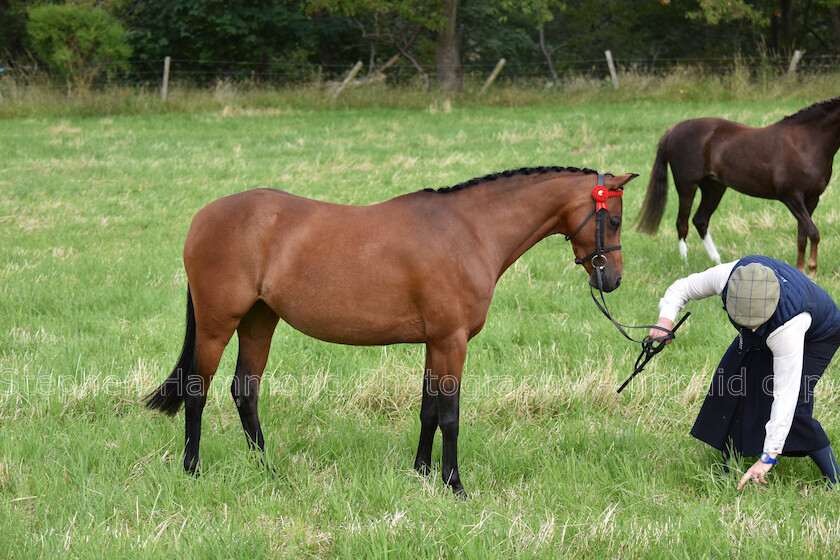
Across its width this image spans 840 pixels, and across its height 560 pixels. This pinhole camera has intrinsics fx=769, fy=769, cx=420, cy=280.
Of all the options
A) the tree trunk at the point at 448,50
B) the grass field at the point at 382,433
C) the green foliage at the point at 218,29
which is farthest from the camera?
the green foliage at the point at 218,29

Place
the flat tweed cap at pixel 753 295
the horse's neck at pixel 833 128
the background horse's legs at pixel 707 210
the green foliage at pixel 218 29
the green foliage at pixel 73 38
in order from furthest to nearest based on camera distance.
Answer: the green foliage at pixel 218 29, the green foliage at pixel 73 38, the background horse's legs at pixel 707 210, the horse's neck at pixel 833 128, the flat tweed cap at pixel 753 295

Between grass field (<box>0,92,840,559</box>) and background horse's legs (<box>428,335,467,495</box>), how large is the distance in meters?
0.14

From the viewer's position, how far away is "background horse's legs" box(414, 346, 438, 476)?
13.5ft

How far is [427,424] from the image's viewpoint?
416cm

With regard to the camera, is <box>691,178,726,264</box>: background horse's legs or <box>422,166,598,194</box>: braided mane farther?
<box>691,178,726,264</box>: background horse's legs

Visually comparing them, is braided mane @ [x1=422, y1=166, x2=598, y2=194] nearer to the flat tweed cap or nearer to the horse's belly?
the horse's belly

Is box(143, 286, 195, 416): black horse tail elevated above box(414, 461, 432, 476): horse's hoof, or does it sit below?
above

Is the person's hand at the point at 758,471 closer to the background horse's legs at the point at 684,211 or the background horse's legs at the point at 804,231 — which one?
the background horse's legs at the point at 804,231

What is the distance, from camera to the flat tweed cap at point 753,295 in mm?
3475

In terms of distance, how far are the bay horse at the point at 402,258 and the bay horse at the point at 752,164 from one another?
5028 millimetres

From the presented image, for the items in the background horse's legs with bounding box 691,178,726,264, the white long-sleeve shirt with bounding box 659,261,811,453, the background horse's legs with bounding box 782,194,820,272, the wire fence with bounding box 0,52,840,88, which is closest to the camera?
the white long-sleeve shirt with bounding box 659,261,811,453

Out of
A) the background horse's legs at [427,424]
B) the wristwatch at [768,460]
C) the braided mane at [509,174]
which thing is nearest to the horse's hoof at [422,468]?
the background horse's legs at [427,424]

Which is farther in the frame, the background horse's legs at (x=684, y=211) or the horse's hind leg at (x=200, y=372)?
the background horse's legs at (x=684, y=211)

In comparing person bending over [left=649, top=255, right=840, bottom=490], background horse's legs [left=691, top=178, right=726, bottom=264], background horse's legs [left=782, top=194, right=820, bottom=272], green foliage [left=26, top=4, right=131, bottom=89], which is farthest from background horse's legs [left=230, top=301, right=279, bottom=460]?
green foliage [left=26, top=4, right=131, bottom=89]
